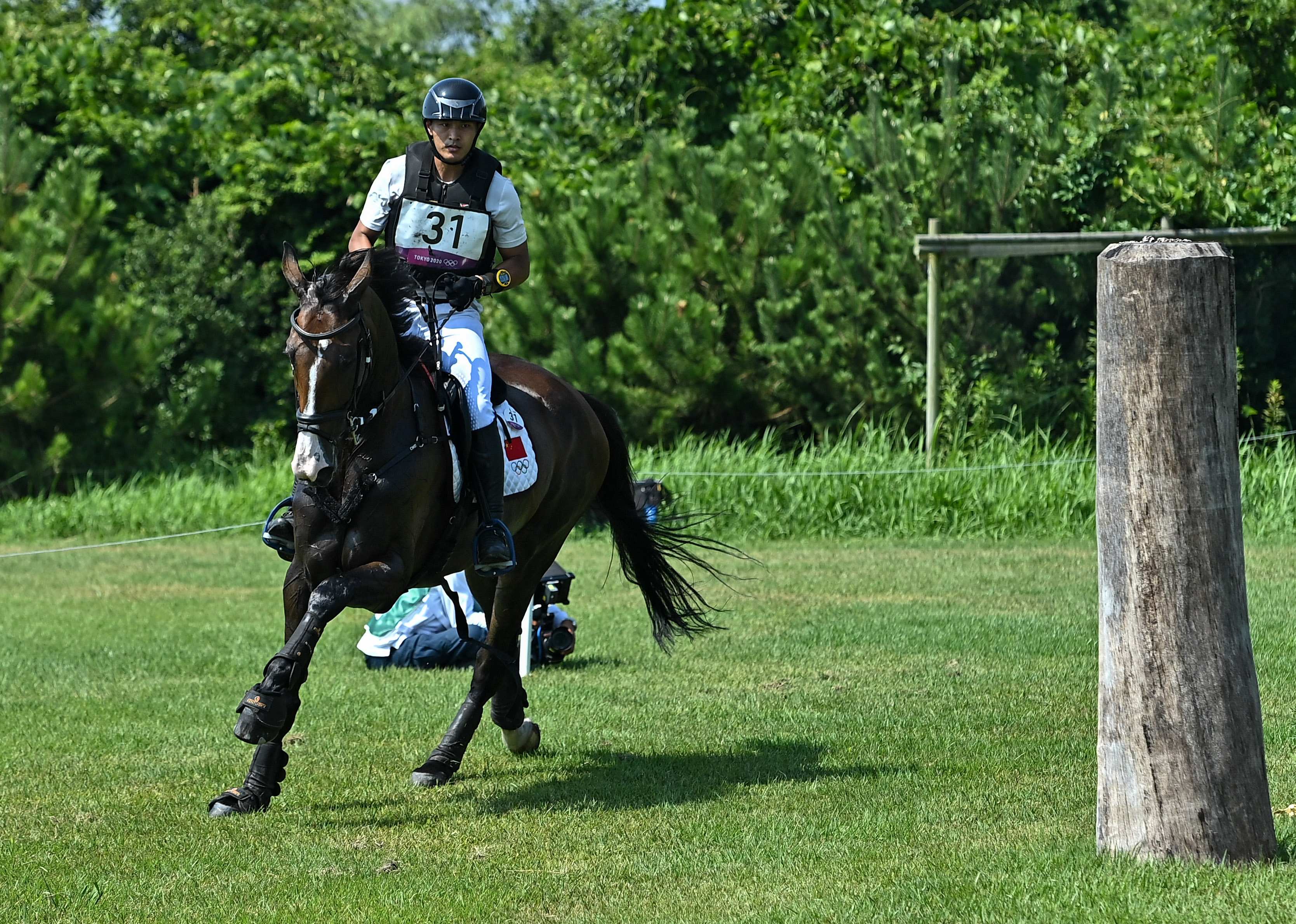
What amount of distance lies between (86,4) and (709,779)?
33.5 m

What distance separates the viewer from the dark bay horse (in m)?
5.78

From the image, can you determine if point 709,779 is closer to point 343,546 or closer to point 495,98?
point 343,546

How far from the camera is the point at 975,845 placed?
5234 millimetres

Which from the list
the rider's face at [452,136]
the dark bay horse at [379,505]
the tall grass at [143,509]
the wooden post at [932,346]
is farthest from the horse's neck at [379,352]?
the tall grass at [143,509]

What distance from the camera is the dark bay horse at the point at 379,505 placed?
19.0 feet

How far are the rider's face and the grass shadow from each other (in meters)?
2.82

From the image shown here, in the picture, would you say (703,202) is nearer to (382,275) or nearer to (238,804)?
(382,275)

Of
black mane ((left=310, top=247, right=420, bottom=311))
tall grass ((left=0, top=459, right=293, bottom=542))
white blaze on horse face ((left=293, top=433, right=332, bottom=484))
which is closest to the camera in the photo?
white blaze on horse face ((left=293, top=433, right=332, bottom=484))

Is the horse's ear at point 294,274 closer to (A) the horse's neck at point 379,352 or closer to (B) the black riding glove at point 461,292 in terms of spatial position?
(A) the horse's neck at point 379,352

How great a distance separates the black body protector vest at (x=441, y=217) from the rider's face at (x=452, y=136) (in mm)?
61

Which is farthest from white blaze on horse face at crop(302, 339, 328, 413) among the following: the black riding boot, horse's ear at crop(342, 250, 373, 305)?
the black riding boot

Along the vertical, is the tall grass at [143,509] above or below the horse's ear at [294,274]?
below

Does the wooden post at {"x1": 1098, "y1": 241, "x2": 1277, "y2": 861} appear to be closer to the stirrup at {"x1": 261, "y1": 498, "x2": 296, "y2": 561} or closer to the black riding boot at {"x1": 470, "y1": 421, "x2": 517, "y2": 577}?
the black riding boot at {"x1": 470, "y1": 421, "x2": 517, "y2": 577}

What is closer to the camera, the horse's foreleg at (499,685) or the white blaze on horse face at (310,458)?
the white blaze on horse face at (310,458)
